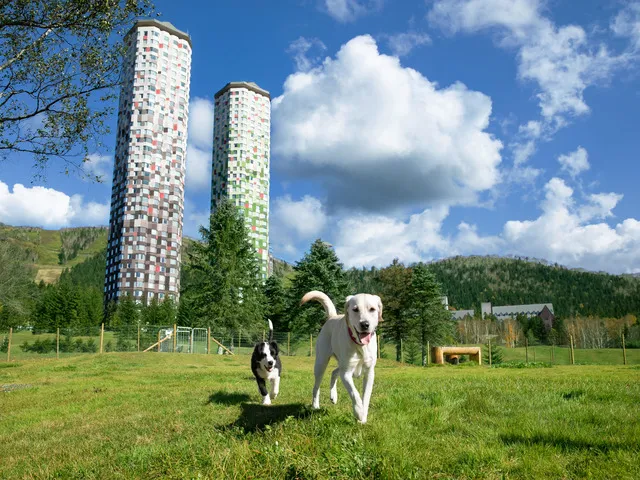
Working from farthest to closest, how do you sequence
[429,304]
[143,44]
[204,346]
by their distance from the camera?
[143,44], [429,304], [204,346]

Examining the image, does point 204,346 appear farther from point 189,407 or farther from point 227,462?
point 227,462

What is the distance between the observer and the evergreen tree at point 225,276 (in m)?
40.3

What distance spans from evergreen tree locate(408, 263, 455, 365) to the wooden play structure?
30.7 feet

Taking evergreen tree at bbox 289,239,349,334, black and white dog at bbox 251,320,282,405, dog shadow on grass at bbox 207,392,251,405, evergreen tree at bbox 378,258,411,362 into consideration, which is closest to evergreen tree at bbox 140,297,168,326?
evergreen tree at bbox 289,239,349,334

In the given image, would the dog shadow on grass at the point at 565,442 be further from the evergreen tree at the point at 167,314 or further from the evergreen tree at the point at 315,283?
the evergreen tree at the point at 167,314

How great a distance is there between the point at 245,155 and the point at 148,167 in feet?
60.7

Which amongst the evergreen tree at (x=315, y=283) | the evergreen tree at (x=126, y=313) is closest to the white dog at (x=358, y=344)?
the evergreen tree at (x=315, y=283)

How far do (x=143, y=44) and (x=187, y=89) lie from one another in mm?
10846

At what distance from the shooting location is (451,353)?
1457 inches

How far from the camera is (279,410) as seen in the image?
273 inches

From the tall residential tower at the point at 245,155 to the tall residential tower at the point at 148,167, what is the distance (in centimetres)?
793

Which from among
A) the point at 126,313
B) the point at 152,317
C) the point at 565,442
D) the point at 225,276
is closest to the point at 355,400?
the point at 565,442

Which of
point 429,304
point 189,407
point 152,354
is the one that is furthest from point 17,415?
point 429,304

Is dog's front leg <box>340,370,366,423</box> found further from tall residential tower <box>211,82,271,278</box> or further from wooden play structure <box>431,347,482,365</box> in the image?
tall residential tower <box>211,82,271,278</box>
